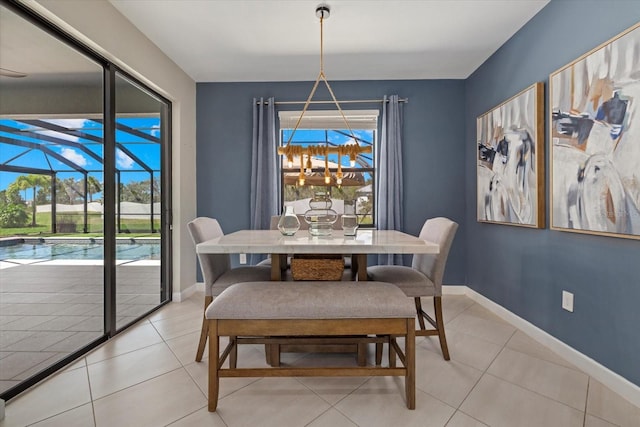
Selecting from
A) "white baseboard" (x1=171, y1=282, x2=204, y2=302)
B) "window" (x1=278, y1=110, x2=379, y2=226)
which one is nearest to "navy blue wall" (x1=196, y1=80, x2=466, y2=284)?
"window" (x1=278, y1=110, x2=379, y2=226)

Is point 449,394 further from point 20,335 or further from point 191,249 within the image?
point 191,249

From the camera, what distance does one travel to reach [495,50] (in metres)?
2.84

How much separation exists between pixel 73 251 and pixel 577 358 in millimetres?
3360

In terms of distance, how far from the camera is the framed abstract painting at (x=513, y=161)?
221 centimetres

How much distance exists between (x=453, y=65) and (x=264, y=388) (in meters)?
3.35

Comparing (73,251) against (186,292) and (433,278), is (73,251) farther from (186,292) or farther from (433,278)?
(433,278)

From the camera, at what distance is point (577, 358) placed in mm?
1905

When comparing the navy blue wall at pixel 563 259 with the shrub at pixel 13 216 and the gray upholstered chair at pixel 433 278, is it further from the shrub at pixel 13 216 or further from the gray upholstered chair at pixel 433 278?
the shrub at pixel 13 216

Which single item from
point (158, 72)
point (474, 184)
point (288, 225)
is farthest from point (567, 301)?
point (158, 72)

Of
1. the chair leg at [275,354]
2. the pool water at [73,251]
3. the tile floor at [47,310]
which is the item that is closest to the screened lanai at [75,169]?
the pool water at [73,251]

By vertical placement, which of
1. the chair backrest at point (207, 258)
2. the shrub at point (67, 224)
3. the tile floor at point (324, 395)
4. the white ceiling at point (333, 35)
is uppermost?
the white ceiling at point (333, 35)

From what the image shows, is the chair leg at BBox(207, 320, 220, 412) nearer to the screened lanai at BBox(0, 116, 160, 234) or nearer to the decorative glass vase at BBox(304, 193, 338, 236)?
the decorative glass vase at BBox(304, 193, 338, 236)

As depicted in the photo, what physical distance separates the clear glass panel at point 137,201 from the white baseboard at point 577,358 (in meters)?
3.22

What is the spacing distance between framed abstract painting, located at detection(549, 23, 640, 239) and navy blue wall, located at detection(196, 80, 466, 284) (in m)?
1.38
